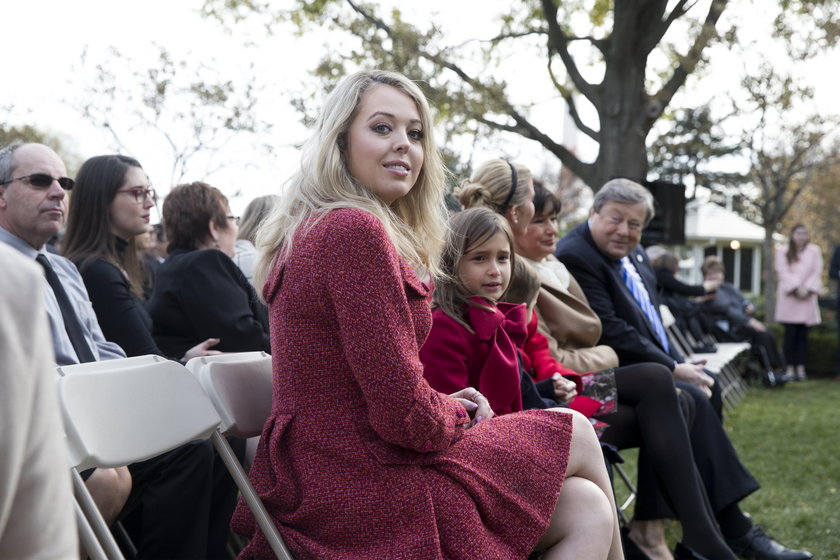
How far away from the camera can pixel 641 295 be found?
16.0ft

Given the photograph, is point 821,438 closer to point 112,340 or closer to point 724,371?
point 724,371

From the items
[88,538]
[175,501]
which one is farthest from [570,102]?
[88,538]

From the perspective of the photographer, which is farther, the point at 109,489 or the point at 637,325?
the point at 637,325

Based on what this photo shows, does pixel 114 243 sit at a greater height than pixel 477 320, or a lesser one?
greater

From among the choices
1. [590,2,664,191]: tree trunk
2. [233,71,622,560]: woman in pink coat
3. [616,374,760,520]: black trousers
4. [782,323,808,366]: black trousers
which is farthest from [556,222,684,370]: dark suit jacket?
[782,323,808,366]: black trousers

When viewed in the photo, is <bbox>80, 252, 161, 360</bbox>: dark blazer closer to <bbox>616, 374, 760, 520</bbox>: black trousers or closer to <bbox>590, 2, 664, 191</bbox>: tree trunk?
<bbox>616, 374, 760, 520</bbox>: black trousers

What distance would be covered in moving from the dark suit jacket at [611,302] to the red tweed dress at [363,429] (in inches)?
91.9

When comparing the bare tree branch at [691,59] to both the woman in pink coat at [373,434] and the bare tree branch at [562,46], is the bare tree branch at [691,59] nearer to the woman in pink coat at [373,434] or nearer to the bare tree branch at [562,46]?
the bare tree branch at [562,46]

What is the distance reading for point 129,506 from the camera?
Result: 115 inches

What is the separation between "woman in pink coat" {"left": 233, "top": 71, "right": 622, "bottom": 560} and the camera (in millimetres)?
2088

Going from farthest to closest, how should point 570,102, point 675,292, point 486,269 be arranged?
point 570,102 < point 675,292 < point 486,269

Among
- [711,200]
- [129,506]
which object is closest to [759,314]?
[129,506]

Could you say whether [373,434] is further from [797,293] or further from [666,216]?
[797,293]

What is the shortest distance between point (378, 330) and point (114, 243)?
2.37m
